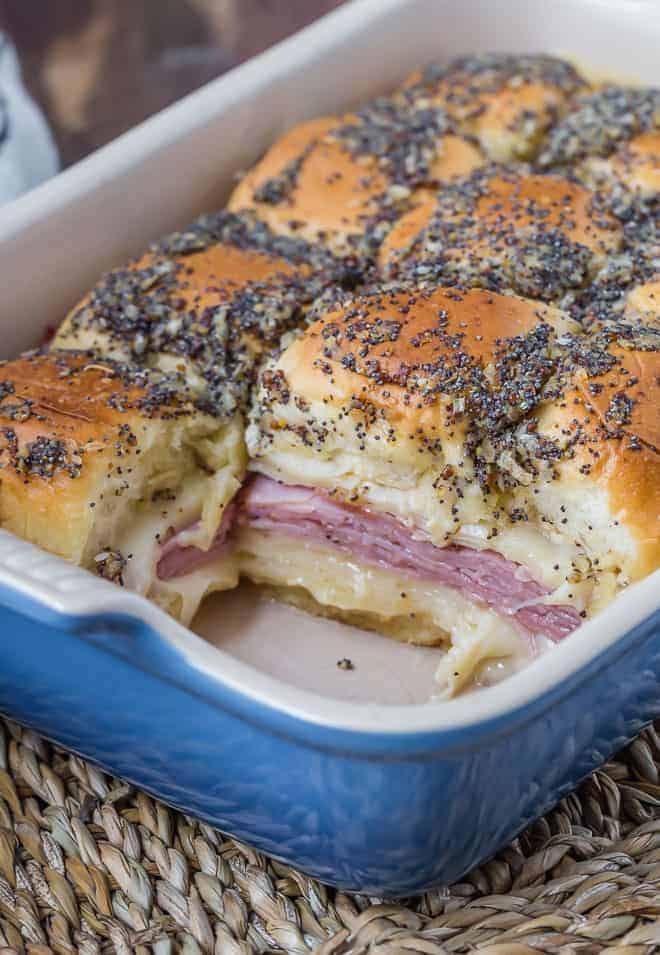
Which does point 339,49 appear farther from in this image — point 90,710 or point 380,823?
point 380,823

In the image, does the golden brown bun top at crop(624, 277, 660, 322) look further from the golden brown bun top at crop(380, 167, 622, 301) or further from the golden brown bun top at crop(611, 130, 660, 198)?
the golden brown bun top at crop(611, 130, 660, 198)

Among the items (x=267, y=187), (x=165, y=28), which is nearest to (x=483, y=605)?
(x=267, y=187)

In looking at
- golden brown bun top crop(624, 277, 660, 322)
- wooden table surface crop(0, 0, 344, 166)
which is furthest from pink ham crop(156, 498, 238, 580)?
wooden table surface crop(0, 0, 344, 166)

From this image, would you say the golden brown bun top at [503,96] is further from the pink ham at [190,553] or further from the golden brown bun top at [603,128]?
the pink ham at [190,553]

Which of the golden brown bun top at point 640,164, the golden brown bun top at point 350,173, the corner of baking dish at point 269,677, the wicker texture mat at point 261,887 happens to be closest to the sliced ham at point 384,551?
the wicker texture mat at point 261,887

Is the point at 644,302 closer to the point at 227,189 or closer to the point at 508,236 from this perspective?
the point at 508,236

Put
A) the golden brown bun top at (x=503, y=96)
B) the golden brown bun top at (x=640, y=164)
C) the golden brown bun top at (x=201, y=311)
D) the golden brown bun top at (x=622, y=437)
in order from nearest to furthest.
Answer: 1. the golden brown bun top at (x=622, y=437)
2. the golden brown bun top at (x=201, y=311)
3. the golden brown bun top at (x=640, y=164)
4. the golden brown bun top at (x=503, y=96)
